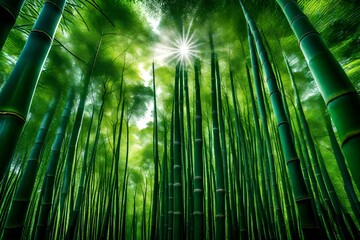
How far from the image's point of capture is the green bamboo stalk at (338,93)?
2.06 feet

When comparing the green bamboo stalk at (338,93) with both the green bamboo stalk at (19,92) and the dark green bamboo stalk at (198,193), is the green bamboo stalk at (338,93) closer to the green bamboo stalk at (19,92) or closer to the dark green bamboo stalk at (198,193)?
the green bamboo stalk at (19,92)

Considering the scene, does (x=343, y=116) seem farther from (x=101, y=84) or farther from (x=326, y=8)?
(x=101, y=84)

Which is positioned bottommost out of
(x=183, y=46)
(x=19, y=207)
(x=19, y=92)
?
(x=19, y=207)

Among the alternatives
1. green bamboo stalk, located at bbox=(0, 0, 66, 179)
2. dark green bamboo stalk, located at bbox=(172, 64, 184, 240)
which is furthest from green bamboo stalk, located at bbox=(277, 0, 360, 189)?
dark green bamboo stalk, located at bbox=(172, 64, 184, 240)

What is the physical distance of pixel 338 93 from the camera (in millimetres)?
698

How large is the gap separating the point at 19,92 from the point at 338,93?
3.53 feet

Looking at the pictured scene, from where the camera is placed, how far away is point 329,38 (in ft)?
10.3

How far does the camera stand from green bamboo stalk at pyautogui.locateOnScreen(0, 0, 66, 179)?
0.61 m

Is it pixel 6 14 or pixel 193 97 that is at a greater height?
pixel 193 97

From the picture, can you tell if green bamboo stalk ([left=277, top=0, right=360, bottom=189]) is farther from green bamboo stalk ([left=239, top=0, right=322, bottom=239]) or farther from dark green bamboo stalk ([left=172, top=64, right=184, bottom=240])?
dark green bamboo stalk ([left=172, top=64, right=184, bottom=240])

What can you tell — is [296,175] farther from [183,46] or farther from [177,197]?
[183,46]

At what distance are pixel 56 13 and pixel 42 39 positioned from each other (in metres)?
0.17

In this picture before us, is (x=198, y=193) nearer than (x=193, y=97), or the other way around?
(x=198, y=193)

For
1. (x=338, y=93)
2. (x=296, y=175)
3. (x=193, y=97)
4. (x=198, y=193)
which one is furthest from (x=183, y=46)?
(x=338, y=93)
